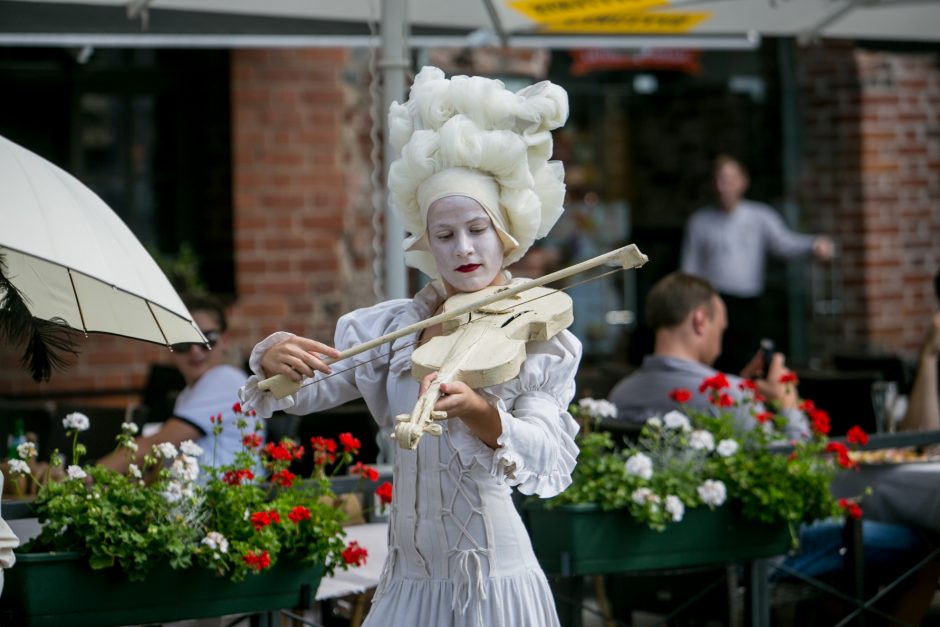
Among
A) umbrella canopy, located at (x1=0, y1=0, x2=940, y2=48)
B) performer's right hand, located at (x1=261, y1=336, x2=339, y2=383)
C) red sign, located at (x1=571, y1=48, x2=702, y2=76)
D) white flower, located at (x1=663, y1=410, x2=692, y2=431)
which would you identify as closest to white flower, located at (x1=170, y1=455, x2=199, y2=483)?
performer's right hand, located at (x1=261, y1=336, x2=339, y2=383)

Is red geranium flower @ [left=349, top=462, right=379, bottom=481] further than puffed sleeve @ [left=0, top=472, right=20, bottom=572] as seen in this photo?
Yes

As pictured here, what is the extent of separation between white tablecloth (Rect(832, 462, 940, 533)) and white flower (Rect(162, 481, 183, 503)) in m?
2.40

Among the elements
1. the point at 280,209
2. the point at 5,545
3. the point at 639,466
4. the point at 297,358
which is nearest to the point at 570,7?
the point at 639,466

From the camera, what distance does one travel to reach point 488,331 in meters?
2.74

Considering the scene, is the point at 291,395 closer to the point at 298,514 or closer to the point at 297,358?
the point at 297,358

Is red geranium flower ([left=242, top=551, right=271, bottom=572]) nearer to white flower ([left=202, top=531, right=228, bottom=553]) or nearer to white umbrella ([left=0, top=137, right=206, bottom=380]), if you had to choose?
white flower ([left=202, top=531, right=228, bottom=553])

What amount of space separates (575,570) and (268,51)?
4.34m

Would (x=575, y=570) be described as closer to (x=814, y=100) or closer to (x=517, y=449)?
(x=517, y=449)

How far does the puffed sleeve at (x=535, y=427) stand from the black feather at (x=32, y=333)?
1.02 meters

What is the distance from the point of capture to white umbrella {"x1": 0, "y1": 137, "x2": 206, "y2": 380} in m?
2.94

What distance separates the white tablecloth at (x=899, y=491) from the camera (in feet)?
16.1

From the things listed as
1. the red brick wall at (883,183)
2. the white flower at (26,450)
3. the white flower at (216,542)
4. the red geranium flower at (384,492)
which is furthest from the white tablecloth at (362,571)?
the red brick wall at (883,183)

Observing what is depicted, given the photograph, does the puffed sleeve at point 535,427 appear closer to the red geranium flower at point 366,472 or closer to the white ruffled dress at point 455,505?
the white ruffled dress at point 455,505

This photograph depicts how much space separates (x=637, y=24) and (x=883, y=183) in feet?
11.8
